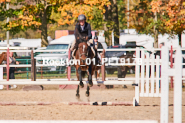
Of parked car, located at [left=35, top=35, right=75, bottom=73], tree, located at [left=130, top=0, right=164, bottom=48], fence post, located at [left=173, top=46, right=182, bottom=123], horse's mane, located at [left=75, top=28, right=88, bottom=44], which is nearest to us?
→ fence post, located at [left=173, top=46, right=182, bottom=123]

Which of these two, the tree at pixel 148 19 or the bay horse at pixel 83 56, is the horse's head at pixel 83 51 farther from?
the tree at pixel 148 19

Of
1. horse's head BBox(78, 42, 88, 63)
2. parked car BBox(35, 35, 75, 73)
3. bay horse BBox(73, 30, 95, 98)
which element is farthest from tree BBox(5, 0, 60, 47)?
horse's head BBox(78, 42, 88, 63)

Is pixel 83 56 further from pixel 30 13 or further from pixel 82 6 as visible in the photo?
pixel 30 13

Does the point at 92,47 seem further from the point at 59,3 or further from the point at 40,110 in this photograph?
the point at 59,3

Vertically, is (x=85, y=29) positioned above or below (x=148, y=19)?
below

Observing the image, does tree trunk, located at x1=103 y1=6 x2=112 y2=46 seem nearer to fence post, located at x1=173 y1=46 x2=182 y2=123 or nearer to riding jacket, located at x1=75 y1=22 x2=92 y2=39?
riding jacket, located at x1=75 y1=22 x2=92 y2=39

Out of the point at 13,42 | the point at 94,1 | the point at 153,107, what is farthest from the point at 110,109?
the point at 13,42

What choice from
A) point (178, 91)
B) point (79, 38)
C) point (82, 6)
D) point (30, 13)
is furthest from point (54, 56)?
point (178, 91)

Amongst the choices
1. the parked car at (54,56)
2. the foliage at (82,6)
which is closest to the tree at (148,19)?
the parked car at (54,56)

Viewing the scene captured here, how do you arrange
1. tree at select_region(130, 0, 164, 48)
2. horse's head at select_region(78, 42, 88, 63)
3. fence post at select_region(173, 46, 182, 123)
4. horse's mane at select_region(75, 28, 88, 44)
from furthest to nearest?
1. tree at select_region(130, 0, 164, 48)
2. horse's mane at select_region(75, 28, 88, 44)
3. horse's head at select_region(78, 42, 88, 63)
4. fence post at select_region(173, 46, 182, 123)

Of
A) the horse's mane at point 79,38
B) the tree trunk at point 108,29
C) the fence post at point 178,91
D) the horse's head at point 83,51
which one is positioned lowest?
the fence post at point 178,91

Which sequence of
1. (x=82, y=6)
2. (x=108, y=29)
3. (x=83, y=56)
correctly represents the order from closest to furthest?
1. (x=83, y=56)
2. (x=82, y=6)
3. (x=108, y=29)

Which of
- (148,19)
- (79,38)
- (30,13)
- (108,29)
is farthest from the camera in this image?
(148,19)

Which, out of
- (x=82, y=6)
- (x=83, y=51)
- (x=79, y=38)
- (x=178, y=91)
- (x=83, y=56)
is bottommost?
(x=178, y=91)
